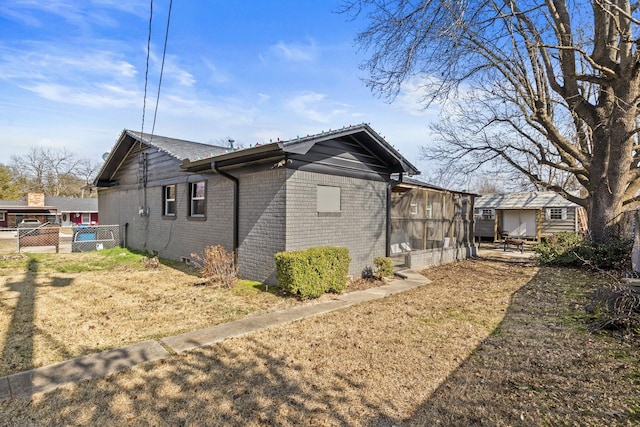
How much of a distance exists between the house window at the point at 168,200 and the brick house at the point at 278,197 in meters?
0.03

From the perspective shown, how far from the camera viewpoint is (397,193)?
37.9ft

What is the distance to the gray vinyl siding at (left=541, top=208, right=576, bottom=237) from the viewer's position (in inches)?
813

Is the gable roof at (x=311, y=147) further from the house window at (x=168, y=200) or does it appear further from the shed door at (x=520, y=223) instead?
the shed door at (x=520, y=223)

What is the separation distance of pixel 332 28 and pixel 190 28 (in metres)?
3.59

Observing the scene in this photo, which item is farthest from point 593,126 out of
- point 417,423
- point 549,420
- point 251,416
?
point 251,416

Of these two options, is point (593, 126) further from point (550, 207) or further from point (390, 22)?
point (550, 207)

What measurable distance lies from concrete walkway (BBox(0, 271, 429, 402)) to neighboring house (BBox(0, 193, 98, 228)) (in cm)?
4150

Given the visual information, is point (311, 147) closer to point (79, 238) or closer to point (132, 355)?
point (132, 355)

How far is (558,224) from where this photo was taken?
69.1 feet

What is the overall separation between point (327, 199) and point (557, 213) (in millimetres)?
19519

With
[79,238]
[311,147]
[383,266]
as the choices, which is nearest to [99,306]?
[311,147]

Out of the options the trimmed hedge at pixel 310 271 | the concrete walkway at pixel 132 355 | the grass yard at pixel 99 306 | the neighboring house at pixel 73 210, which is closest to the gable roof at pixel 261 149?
the trimmed hedge at pixel 310 271

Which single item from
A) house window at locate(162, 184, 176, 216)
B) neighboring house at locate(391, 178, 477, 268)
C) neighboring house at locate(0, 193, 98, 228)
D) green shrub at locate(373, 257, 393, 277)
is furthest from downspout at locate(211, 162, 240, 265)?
neighboring house at locate(0, 193, 98, 228)

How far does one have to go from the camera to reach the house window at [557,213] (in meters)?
20.9
